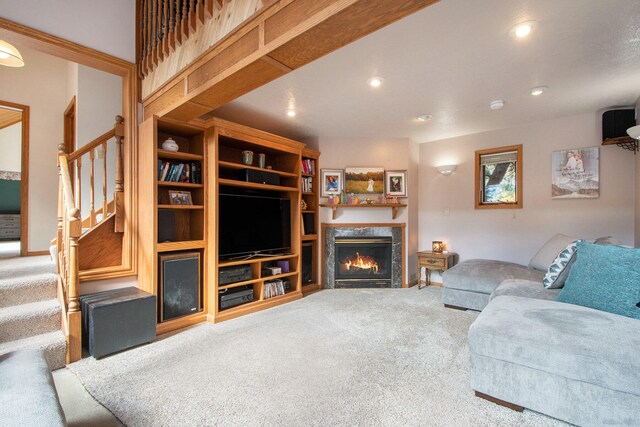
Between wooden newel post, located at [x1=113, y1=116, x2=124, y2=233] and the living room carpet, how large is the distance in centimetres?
123

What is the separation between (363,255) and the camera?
4910mm

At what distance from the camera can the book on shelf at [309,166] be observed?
4625 mm

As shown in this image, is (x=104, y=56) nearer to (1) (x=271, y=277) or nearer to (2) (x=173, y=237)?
(2) (x=173, y=237)

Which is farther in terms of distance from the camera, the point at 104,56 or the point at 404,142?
the point at 404,142

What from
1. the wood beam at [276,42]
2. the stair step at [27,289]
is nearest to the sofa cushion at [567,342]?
the wood beam at [276,42]

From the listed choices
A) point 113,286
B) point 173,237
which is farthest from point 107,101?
point 113,286

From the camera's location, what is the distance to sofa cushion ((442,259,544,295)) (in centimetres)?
339

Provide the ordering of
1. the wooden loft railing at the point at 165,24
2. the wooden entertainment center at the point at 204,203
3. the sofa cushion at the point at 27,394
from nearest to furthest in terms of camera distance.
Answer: the sofa cushion at the point at 27,394, the wooden loft railing at the point at 165,24, the wooden entertainment center at the point at 204,203

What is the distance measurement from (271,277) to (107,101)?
3110mm

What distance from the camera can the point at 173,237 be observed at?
3176 mm

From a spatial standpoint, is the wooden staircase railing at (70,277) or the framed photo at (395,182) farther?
the framed photo at (395,182)

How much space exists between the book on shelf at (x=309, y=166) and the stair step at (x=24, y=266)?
3.17 m

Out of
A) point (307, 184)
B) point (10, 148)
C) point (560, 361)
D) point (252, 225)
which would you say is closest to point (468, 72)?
point (560, 361)

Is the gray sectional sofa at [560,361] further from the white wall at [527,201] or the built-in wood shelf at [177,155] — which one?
the built-in wood shelf at [177,155]
